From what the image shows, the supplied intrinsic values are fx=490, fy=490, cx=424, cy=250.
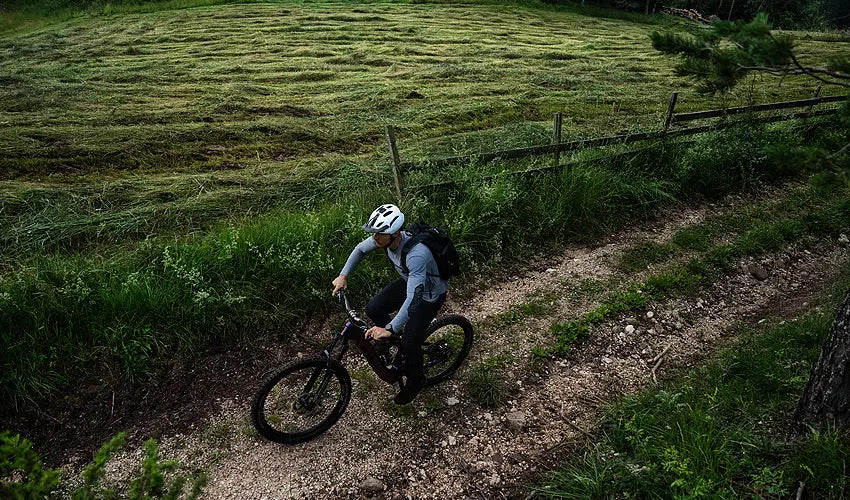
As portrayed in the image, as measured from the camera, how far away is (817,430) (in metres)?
3.07

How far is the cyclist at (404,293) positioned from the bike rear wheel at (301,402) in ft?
1.26

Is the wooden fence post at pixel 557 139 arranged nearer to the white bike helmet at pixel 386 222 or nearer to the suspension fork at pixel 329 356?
the white bike helmet at pixel 386 222

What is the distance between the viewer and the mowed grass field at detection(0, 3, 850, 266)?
642cm

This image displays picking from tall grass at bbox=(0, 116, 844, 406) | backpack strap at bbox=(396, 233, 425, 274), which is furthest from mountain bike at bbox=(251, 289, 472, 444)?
tall grass at bbox=(0, 116, 844, 406)

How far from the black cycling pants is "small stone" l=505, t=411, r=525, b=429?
31.8 inches

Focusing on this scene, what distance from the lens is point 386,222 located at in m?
3.50

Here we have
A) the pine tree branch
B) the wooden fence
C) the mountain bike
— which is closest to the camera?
the pine tree branch

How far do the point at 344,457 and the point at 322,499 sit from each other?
1.19 ft

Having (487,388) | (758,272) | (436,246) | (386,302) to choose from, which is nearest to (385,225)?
(436,246)

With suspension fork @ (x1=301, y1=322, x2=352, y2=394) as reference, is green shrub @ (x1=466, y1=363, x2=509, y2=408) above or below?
below

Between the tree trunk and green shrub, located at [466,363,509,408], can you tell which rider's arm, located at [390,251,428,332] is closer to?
green shrub, located at [466,363,509,408]

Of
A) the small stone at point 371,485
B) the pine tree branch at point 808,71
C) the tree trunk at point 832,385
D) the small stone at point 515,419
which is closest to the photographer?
the pine tree branch at point 808,71

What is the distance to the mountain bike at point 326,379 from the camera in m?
3.74

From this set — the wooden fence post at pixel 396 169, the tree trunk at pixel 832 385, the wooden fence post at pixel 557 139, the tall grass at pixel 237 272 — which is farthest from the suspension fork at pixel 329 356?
the wooden fence post at pixel 557 139
